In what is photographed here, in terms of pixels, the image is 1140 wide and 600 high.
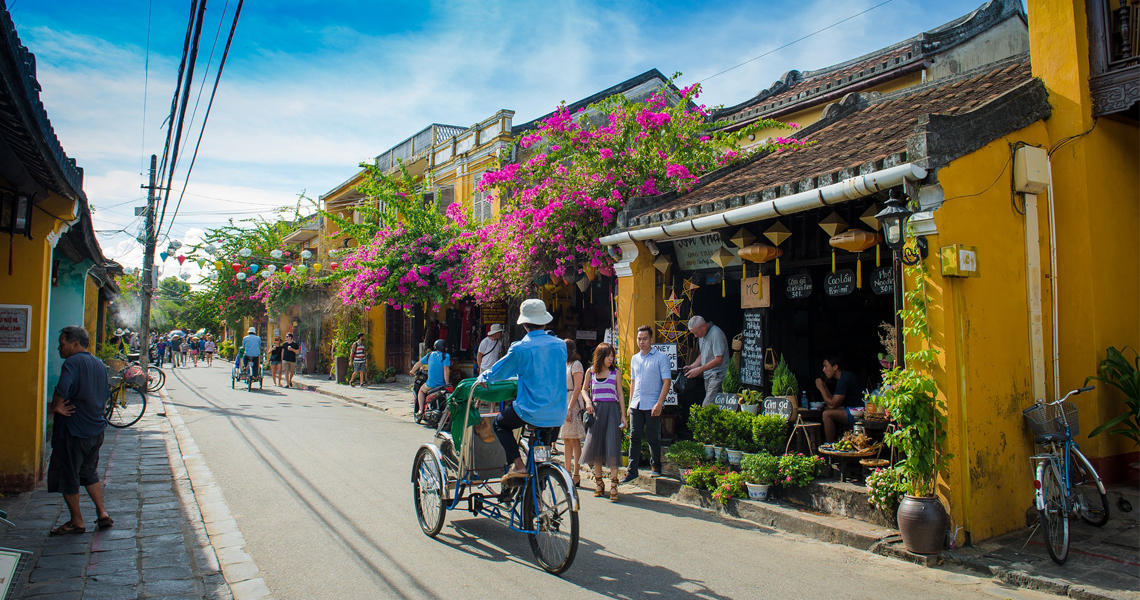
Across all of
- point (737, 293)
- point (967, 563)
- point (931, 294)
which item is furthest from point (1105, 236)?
point (737, 293)

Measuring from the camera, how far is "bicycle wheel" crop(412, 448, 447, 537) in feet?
19.9

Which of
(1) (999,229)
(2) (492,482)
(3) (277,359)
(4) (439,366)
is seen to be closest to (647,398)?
(2) (492,482)

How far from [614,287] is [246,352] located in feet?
47.0

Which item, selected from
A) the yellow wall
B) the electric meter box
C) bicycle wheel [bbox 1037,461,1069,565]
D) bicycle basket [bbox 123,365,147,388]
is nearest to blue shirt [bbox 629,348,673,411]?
bicycle wheel [bbox 1037,461,1069,565]

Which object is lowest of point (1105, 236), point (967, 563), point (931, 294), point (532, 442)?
point (967, 563)

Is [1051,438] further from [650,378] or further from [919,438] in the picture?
[650,378]

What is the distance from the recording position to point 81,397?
20.1 ft

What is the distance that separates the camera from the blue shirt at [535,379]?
5641 millimetres

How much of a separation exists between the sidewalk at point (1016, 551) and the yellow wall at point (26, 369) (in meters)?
7.20

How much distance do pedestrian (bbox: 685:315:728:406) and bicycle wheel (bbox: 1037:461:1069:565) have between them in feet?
14.0

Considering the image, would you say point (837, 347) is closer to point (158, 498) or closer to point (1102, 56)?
point (1102, 56)

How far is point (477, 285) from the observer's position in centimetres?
1381

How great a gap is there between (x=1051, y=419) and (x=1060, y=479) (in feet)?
1.99

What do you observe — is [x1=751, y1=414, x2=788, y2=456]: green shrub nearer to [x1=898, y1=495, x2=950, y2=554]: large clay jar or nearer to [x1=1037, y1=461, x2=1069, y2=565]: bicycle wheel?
[x1=898, y1=495, x2=950, y2=554]: large clay jar
